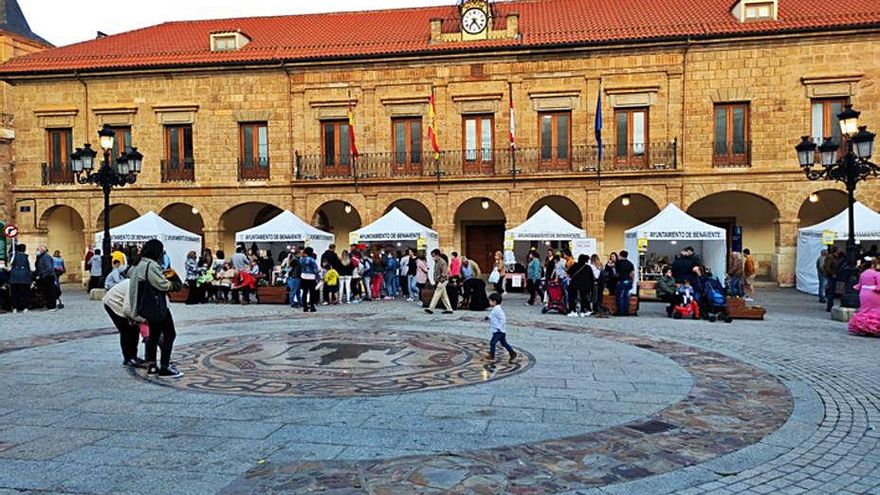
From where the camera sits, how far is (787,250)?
21438 millimetres

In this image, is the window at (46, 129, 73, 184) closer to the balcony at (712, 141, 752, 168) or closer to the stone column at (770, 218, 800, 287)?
the balcony at (712, 141, 752, 168)

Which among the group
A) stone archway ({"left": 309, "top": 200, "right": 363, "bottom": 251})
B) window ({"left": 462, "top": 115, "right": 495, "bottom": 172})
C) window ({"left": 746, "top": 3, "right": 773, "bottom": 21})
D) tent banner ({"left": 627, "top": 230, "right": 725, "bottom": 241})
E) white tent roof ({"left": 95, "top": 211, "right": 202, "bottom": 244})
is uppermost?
window ({"left": 746, "top": 3, "right": 773, "bottom": 21})

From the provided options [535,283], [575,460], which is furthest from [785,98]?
[575,460]

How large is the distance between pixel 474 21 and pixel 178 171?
1270cm

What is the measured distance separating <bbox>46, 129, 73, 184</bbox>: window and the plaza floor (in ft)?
57.2

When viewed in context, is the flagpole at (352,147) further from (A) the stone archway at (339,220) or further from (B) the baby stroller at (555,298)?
(B) the baby stroller at (555,298)

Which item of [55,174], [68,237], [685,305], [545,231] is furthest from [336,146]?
[685,305]

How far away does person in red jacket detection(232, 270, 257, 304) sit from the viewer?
16.3 metres

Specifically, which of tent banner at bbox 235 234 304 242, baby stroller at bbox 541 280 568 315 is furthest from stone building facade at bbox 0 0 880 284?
baby stroller at bbox 541 280 568 315

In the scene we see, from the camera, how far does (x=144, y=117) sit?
24.5 metres

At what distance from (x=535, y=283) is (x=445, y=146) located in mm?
8238

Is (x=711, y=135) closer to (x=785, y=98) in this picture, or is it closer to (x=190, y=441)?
(x=785, y=98)

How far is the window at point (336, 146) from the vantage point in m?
24.0

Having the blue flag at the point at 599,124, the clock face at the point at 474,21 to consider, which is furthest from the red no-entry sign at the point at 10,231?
the blue flag at the point at 599,124
